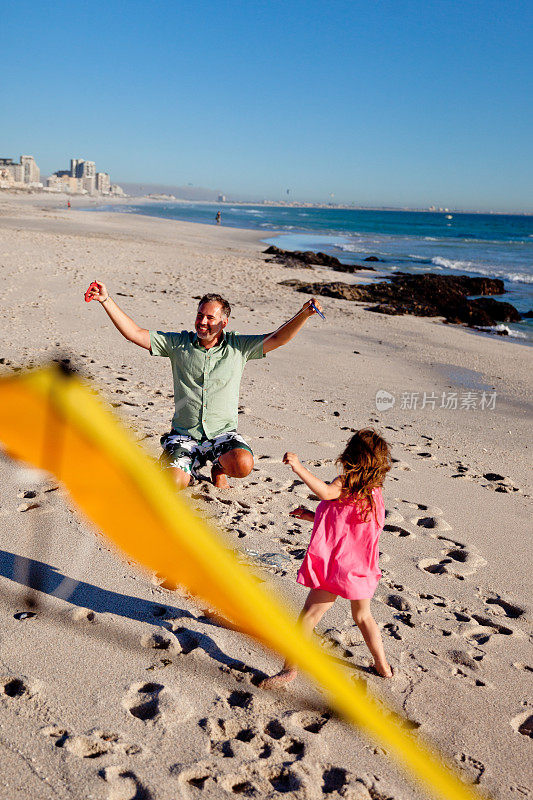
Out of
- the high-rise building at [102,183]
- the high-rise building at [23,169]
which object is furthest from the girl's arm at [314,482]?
the high-rise building at [102,183]

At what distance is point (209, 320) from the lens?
396 cm

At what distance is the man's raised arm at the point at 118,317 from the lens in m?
3.71

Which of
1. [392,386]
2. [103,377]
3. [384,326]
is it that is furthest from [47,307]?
[384,326]

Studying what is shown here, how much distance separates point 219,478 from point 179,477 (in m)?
0.43

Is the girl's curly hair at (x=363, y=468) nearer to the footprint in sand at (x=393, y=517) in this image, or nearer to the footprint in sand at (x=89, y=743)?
the footprint in sand at (x=89, y=743)

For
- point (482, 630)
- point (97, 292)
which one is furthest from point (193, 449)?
point (482, 630)

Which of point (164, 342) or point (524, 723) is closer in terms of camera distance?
point (524, 723)

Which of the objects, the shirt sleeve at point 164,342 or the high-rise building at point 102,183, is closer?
the shirt sleeve at point 164,342

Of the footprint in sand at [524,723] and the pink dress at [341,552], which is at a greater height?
the pink dress at [341,552]

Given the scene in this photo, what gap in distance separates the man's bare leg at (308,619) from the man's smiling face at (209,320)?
1959mm

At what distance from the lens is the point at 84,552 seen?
3.44 m

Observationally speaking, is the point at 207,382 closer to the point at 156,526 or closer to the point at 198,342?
the point at 198,342

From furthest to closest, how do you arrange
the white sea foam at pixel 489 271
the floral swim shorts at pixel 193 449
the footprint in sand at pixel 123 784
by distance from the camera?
the white sea foam at pixel 489 271
the floral swim shorts at pixel 193 449
the footprint in sand at pixel 123 784

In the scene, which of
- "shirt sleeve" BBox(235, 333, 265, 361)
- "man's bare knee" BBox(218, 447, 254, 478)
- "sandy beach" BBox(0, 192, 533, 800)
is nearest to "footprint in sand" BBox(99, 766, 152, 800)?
"sandy beach" BBox(0, 192, 533, 800)
